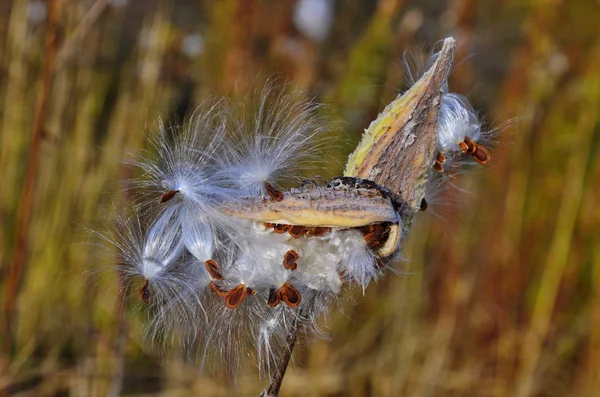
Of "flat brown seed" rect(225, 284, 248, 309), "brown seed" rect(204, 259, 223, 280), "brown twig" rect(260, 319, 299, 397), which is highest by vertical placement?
"brown seed" rect(204, 259, 223, 280)

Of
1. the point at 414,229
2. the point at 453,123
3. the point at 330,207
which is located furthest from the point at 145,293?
the point at 414,229

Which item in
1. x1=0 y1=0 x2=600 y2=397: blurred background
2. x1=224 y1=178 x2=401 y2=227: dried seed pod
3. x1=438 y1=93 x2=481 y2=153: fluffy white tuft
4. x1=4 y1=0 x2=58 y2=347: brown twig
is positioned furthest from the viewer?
x1=0 y1=0 x2=600 y2=397: blurred background

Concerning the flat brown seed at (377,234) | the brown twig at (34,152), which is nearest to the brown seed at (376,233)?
the flat brown seed at (377,234)

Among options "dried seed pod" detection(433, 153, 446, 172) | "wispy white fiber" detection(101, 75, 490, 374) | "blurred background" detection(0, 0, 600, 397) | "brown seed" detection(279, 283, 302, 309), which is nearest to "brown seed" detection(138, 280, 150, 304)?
"wispy white fiber" detection(101, 75, 490, 374)

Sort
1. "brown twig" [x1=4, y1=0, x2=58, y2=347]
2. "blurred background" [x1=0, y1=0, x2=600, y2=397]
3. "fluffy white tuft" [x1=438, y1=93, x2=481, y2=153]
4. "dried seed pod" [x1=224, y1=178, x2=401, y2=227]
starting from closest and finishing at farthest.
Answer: "dried seed pod" [x1=224, y1=178, x2=401, y2=227], "fluffy white tuft" [x1=438, y1=93, x2=481, y2=153], "brown twig" [x1=4, y1=0, x2=58, y2=347], "blurred background" [x1=0, y1=0, x2=600, y2=397]

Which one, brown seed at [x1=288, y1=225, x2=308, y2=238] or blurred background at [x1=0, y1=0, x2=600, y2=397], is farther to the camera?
blurred background at [x1=0, y1=0, x2=600, y2=397]

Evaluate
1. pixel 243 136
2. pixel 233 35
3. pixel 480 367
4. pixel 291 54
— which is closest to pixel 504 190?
pixel 480 367

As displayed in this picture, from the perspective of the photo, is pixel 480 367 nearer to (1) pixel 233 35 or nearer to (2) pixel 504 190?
(2) pixel 504 190

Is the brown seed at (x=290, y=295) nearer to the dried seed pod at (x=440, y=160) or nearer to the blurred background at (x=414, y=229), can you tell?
the dried seed pod at (x=440, y=160)

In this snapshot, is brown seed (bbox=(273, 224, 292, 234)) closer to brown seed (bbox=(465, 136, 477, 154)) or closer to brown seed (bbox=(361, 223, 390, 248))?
brown seed (bbox=(361, 223, 390, 248))
